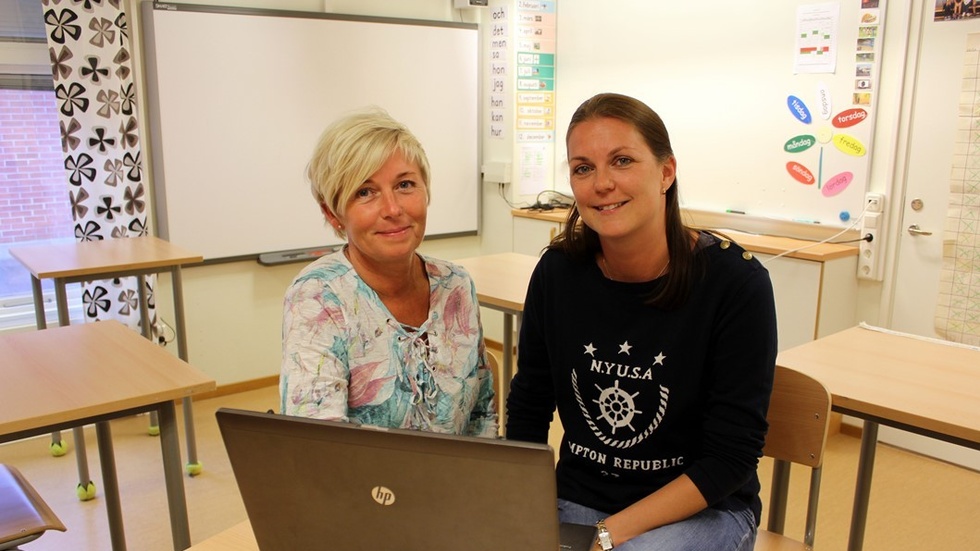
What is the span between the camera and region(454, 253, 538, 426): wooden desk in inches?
106

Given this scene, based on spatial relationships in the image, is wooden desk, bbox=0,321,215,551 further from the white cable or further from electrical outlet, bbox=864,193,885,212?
electrical outlet, bbox=864,193,885,212

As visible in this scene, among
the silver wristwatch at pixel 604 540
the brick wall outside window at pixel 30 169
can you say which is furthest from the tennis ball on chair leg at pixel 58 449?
the silver wristwatch at pixel 604 540

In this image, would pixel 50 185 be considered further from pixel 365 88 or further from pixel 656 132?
pixel 656 132

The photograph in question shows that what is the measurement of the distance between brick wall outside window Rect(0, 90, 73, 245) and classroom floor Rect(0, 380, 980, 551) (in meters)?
1.00

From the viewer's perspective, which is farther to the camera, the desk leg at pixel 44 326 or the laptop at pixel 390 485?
the desk leg at pixel 44 326

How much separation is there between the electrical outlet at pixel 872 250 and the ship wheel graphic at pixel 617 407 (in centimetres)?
238

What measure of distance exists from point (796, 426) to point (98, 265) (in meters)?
2.52

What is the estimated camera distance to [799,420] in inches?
60.3

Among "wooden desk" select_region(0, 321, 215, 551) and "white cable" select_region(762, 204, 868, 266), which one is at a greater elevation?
"white cable" select_region(762, 204, 868, 266)

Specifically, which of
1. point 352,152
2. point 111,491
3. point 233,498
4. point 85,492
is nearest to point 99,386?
point 111,491

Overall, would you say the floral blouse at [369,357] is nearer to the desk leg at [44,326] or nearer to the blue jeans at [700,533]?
the blue jeans at [700,533]

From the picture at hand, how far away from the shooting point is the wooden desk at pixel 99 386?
1.72m

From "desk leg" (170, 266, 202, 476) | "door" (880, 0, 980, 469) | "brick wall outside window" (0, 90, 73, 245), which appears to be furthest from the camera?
"brick wall outside window" (0, 90, 73, 245)

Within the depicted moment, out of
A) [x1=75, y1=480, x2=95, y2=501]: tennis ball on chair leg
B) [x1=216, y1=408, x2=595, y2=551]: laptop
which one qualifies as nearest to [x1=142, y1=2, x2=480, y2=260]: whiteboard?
[x1=75, y1=480, x2=95, y2=501]: tennis ball on chair leg
